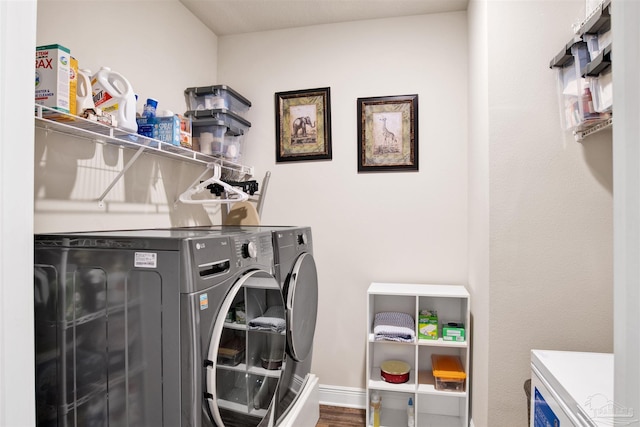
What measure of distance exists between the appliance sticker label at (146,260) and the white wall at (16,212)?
0.33 meters

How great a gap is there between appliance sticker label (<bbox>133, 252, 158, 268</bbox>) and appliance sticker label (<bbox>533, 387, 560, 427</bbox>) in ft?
4.28

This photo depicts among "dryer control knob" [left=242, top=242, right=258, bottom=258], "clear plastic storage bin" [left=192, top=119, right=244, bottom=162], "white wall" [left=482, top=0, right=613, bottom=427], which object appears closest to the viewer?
"dryer control knob" [left=242, top=242, right=258, bottom=258]

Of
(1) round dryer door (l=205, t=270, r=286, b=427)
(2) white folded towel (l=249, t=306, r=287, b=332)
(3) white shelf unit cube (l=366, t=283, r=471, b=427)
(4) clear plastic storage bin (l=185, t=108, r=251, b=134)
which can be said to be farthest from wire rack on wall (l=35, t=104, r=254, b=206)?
(3) white shelf unit cube (l=366, t=283, r=471, b=427)

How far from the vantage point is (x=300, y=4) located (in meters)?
2.55

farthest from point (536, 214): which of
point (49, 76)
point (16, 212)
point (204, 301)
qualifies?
point (49, 76)

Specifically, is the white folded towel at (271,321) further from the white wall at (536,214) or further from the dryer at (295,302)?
the white wall at (536,214)

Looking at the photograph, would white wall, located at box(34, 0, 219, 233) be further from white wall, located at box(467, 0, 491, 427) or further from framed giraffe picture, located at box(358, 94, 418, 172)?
white wall, located at box(467, 0, 491, 427)

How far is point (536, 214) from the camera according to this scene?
1.80 metres

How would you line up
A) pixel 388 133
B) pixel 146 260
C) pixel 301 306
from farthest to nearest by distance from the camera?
1. pixel 388 133
2. pixel 301 306
3. pixel 146 260

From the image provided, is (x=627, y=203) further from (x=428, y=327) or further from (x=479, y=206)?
(x=428, y=327)

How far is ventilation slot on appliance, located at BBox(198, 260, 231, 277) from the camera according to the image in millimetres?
1134

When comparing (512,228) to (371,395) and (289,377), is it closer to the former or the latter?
(289,377)

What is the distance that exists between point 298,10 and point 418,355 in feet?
7.99

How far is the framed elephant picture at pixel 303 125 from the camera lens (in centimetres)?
281
